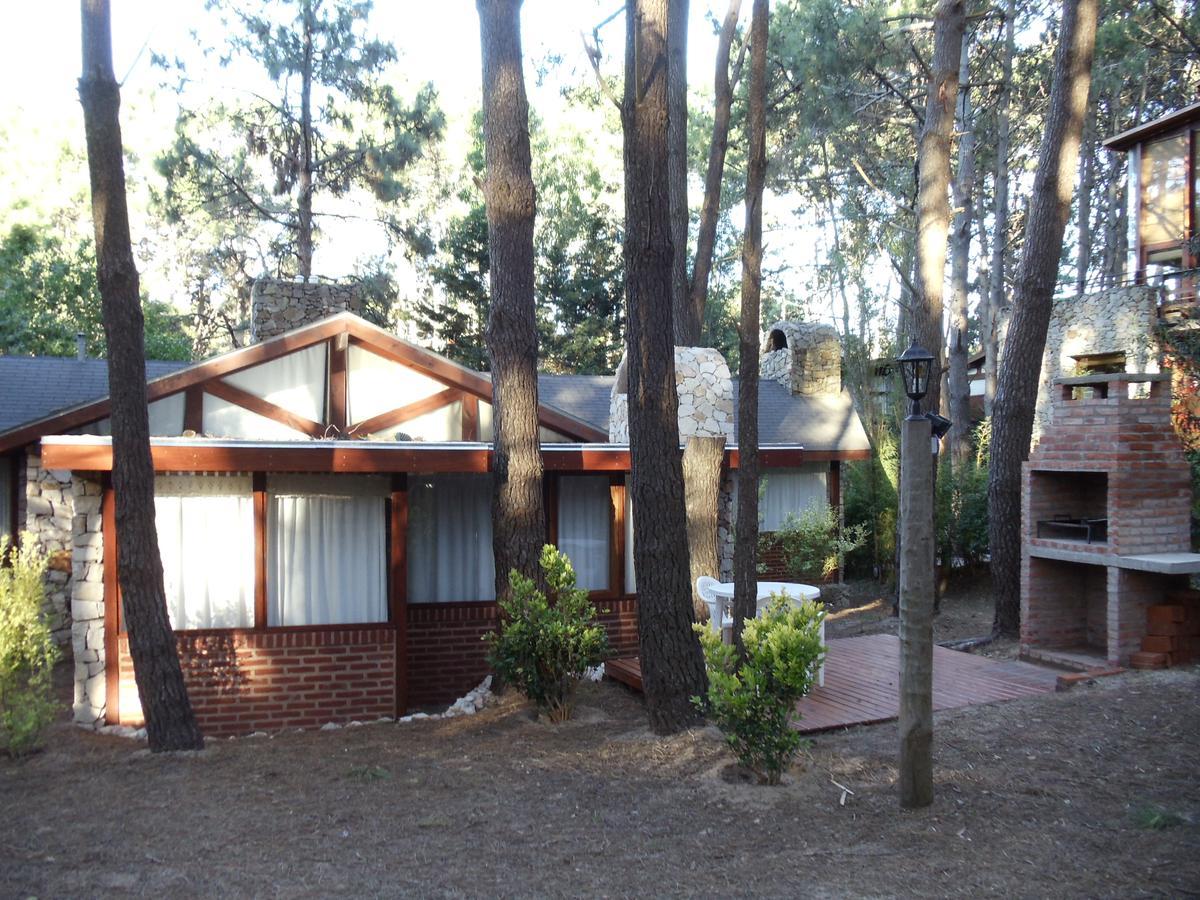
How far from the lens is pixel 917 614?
4984 mm

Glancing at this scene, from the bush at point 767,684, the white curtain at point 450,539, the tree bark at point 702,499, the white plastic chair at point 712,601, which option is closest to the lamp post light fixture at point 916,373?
the bush at point 767,684

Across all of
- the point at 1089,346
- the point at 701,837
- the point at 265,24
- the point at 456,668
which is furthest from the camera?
the point at 265,24

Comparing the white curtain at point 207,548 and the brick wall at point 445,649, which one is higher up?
the white curtain at point 207,548

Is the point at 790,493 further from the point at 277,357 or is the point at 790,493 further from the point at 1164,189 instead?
the point at 1164,189

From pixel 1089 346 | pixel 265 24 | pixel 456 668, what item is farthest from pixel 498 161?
pixel 265 24

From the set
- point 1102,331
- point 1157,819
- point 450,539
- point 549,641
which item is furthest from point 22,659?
point 1102,331

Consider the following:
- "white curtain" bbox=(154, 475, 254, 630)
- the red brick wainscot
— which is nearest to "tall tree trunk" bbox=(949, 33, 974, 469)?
the red brick wainscot

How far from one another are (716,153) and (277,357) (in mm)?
5452

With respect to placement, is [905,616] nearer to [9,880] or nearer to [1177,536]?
[1177,536]

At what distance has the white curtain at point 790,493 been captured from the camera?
1470 centimetres

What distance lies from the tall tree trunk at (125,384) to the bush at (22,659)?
0.79 m

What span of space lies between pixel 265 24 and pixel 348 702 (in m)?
15.7

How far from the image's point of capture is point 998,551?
378 inches

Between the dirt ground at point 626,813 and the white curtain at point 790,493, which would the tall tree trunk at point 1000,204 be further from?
the dirt ground at point 626,813
